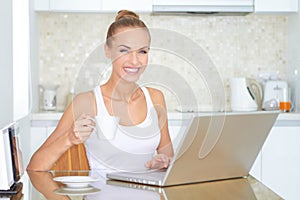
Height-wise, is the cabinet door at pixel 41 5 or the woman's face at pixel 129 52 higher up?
the cabinet door at pixel 41 5

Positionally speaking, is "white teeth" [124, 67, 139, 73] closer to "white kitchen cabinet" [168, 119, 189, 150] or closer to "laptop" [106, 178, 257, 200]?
"laptop" [106, 178, 257, 200]

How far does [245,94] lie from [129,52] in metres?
2.05

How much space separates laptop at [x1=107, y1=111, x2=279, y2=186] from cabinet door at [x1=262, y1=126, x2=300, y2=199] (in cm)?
196

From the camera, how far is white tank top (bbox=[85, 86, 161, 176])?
2.12m

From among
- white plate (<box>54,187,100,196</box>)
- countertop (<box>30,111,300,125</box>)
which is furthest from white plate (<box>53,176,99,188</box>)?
countertop (<box>30,111,300,125</box>)

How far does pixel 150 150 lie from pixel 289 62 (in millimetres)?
2275

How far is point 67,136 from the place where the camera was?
1929mm

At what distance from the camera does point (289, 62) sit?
4.21 meters

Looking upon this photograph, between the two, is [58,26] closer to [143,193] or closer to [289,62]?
[289,62]

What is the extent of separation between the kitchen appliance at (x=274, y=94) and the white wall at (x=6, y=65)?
1716 mm

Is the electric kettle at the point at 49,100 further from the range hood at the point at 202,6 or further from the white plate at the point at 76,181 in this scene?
the white plate at the point at 76,181

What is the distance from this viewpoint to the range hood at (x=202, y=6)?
3.89m

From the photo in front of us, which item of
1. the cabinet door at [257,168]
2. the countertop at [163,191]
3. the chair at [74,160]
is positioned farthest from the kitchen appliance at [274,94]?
the countertop at [163,191]

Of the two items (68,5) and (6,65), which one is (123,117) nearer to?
(6,65)
